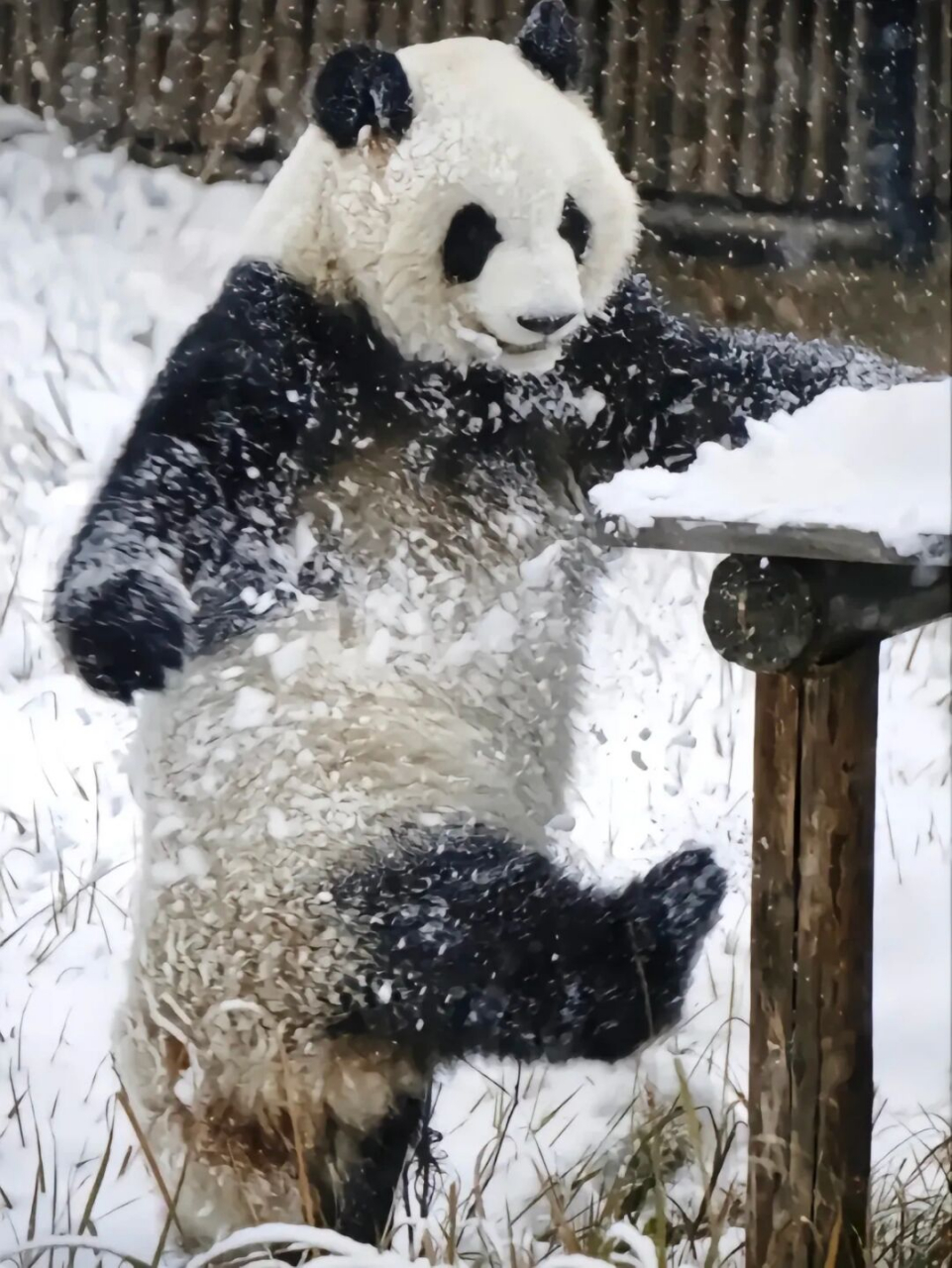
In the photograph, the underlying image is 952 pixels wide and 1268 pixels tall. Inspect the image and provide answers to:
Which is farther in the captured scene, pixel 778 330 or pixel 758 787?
pixel 778 330

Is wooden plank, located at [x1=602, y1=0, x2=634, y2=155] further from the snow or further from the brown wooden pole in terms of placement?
the brown wooden pole

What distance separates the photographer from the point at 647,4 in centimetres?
118

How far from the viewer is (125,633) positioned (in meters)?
1.18

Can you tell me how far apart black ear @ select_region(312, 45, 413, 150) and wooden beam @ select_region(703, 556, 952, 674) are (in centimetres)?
57

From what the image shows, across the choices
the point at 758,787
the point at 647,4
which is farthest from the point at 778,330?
the point at 758,787

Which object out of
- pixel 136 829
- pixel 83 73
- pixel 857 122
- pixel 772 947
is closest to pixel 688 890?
pixel 772 947

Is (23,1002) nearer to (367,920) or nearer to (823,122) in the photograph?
(367,920)

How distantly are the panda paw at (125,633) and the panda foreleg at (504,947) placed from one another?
29 centimetres

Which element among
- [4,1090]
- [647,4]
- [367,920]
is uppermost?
[647,4]

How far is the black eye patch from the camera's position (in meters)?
1.20

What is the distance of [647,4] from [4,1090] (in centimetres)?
125

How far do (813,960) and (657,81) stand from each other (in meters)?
0.86

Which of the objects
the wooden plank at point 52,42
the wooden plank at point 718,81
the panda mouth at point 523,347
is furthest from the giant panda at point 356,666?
the wooden plank at point 52,42

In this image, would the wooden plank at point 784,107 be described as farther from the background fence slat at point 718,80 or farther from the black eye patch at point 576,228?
the black eye patch at point 576,228
